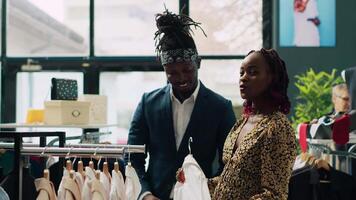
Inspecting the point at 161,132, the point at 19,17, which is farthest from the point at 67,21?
the point at 161,132

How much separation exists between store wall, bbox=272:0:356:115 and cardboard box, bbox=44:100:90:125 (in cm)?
253

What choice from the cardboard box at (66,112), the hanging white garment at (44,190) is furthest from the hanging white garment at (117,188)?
the cardboard box at (66,112)

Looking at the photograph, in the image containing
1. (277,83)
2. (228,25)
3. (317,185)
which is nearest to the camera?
(277,83)

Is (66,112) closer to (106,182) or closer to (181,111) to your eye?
(181,111)

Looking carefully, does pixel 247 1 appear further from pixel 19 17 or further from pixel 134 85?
pixel 19 17

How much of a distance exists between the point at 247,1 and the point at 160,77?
4.31 ft

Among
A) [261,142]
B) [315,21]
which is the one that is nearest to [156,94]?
[261,142]

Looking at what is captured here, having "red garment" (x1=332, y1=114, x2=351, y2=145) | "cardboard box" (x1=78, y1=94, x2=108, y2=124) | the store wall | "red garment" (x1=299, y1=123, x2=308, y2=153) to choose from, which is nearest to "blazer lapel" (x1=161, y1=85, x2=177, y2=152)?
"red garment" (x1=332, y1=114, x2=351, y2=145)

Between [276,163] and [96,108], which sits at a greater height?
[96,108]

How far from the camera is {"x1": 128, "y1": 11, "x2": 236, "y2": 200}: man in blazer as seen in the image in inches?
89.4

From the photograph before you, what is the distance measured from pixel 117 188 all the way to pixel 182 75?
0.56 metres

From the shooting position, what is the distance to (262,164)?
1.82 m

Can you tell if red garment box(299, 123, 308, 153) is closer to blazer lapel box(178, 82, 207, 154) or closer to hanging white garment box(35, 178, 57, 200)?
blazer lapel box(178, 82, 207, 154)

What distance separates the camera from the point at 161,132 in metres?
2.32
